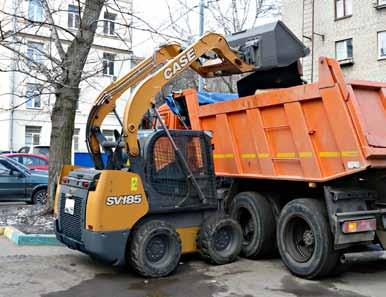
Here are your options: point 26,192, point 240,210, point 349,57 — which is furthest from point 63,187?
point 349,57

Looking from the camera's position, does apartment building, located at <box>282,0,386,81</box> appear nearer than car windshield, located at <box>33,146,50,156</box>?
No

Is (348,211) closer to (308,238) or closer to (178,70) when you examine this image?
(308,238)

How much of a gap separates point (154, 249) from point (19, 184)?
8.04 m

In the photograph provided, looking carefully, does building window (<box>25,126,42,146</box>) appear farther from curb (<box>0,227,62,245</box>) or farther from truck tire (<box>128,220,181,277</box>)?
truck tire (<box>128,220,181,277</box>)

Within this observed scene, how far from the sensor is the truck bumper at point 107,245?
19.7 ft

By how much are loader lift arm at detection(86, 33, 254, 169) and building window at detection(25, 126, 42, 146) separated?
28.4m

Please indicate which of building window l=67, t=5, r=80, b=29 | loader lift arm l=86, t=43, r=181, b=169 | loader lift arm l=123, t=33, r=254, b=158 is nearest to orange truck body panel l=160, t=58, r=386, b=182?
loader lift arm l=123, t=33, r=254, b=158

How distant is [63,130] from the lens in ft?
33.8

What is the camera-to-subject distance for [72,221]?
663 centimetres

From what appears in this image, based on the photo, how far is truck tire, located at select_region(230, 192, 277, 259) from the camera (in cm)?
733

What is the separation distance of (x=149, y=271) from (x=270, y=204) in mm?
→ 2258

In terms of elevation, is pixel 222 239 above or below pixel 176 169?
below

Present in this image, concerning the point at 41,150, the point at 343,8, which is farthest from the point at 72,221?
the point at 343,8

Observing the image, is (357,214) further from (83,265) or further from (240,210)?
(83,265)
